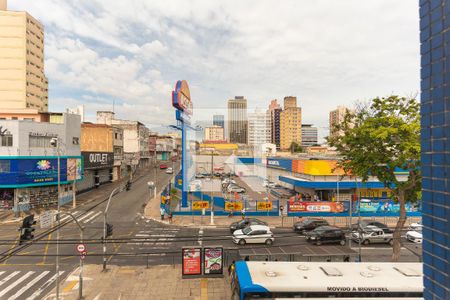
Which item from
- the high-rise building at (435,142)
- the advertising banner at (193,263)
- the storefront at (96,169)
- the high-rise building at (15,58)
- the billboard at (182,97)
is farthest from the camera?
the high-rise building at (15,58)

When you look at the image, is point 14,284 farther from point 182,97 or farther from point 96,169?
point 96,169

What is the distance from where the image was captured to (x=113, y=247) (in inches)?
1016

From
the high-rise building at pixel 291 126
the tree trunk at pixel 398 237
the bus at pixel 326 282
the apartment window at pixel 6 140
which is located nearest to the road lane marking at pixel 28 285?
the bus at pixel 326 282

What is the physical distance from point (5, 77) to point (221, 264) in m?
87.6

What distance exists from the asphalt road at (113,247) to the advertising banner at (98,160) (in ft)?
49.3

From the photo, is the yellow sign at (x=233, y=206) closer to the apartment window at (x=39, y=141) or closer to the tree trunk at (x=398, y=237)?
the tree trunk at (x=398, y=237)

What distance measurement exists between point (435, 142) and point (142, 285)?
18537 millimetres

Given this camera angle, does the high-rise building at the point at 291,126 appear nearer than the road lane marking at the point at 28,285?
No

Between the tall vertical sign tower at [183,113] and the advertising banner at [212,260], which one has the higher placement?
the tall vertical sign tower at [183,113]

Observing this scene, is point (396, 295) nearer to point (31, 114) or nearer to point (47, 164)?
point (47, 164)

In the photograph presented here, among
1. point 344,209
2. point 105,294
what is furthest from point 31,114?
point 344,209

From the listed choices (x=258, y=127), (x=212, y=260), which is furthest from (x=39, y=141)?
(x=258, y=127)

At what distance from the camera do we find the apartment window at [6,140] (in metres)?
38.0

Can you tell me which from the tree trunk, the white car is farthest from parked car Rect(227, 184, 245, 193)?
the tree trunk
